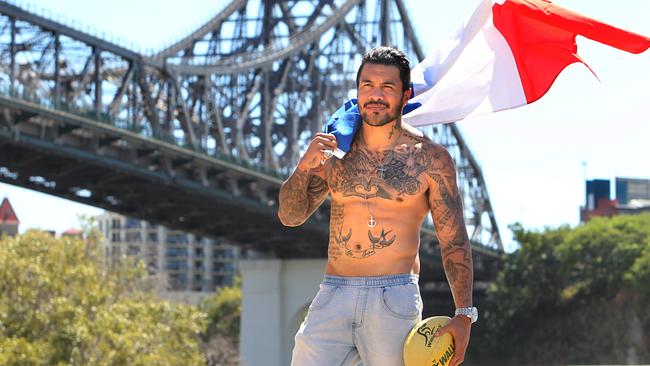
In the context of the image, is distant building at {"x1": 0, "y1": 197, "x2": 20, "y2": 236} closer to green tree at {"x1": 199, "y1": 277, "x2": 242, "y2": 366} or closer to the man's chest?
Answer: green tree at {"x1": 199, "y1": 277, "x2": 242, "y2": 366}

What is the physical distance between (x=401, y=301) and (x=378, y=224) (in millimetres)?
420

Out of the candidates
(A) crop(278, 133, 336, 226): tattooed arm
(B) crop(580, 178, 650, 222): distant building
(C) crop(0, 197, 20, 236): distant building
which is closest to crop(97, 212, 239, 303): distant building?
(B) crop(580, 178, 650, 222): distant building

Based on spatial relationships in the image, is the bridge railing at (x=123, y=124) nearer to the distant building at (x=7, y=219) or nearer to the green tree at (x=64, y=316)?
the green tree at (x=64, y=316)

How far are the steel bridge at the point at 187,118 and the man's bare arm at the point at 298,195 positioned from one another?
3291 centimetres

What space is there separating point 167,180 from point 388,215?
1606 inches

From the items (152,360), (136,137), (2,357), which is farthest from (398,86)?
(136,137)

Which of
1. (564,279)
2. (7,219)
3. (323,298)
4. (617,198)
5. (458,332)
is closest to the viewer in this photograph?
(458,332)

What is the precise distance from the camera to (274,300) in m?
64.7

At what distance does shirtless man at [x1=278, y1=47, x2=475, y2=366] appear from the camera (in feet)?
25.2

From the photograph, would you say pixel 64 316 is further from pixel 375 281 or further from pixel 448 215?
pixel 375 281

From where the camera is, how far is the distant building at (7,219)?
272 ft

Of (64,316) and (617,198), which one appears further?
(617,198)

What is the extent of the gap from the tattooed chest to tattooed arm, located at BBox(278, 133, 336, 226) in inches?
5.2

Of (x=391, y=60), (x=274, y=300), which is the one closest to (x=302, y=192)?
(x=391, y=60)
